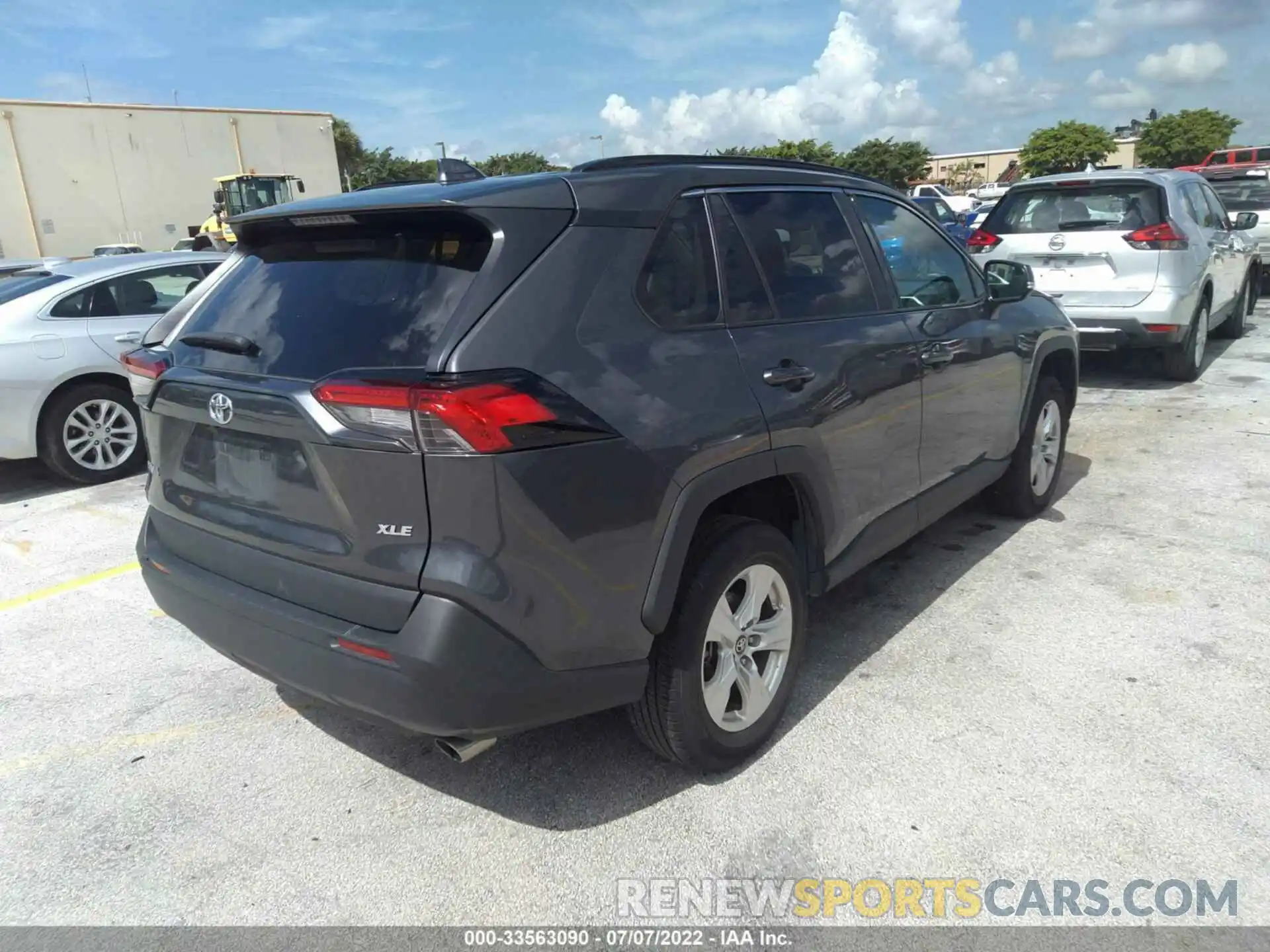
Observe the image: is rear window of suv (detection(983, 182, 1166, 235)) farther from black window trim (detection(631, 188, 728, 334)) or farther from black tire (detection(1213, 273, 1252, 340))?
black window trim (detection(631, 188, 728, 334))

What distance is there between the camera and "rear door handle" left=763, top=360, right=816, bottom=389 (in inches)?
114

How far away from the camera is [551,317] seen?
2.33 m

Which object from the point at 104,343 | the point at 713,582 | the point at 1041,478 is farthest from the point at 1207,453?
the point at 104,343

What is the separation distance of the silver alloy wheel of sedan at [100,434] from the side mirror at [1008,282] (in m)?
5.94

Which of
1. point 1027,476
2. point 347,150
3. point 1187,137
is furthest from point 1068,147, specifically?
point 1027,476

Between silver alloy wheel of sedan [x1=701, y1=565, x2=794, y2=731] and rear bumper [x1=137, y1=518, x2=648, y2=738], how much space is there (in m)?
0.38

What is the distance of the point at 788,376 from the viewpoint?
2.97 m

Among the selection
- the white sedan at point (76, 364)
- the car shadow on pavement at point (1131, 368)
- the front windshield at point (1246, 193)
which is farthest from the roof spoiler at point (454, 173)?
the front windshield at point (1246, 193)

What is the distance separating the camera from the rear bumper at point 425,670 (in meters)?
2.20

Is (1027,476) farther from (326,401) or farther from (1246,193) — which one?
(1246,193)

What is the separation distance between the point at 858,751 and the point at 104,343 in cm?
601

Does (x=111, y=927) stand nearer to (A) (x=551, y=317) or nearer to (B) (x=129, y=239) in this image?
(A) (x=551, y=317)

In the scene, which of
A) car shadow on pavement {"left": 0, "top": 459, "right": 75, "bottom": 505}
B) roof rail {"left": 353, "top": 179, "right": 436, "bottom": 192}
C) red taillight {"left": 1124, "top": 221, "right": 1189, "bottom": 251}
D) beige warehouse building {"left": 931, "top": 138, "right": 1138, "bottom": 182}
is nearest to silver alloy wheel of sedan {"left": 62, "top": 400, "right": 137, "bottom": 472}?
car shadow on pavement {"left": 0, "top": 459, "right": 75, "bottom": 505}

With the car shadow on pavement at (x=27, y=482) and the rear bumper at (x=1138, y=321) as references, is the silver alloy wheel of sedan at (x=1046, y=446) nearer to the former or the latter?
the rear bumper at (x=1138, y=321)
